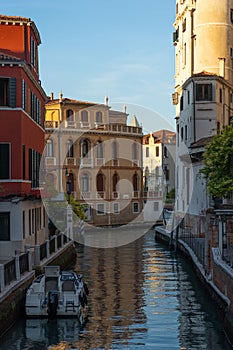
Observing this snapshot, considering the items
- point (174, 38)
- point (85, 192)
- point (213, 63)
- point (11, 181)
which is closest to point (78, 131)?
point (85, 192)

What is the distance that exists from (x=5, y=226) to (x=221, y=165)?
900 centimetres

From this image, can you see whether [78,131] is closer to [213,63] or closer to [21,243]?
[213,63]

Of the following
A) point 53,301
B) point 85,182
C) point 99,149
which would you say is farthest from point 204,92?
point 53,301

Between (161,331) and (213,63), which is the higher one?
(213,63)

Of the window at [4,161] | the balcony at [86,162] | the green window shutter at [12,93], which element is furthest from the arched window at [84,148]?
the window at [4,161]

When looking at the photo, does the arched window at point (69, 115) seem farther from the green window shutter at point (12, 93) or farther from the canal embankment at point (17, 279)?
the green window shutter at point (12, 93)

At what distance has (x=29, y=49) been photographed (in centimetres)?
2719

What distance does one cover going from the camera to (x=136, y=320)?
1805cm

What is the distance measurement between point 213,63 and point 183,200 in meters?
9.14

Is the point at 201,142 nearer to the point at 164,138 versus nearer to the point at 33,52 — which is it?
the point at 33,52

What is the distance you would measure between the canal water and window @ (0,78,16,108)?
7433 millimetres

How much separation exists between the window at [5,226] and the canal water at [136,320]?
12.0 feet

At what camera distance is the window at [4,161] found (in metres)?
23.5

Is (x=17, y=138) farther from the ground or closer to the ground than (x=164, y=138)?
closer to the ground
